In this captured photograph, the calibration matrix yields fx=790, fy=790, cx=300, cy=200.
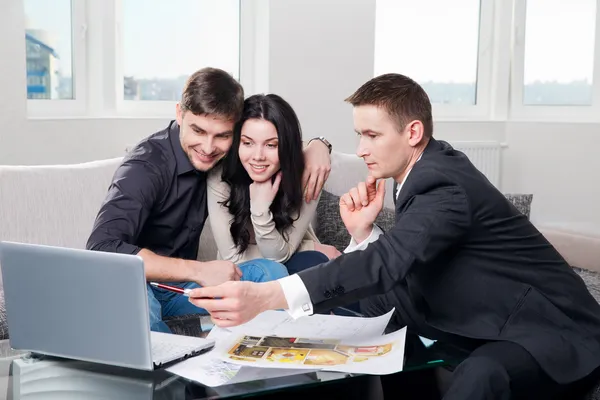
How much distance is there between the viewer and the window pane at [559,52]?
4.75m

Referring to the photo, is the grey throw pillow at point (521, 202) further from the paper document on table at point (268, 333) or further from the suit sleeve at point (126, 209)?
the suit sleeve at point (126, 209)

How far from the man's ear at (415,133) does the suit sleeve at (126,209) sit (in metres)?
0.74

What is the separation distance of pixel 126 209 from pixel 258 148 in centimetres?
46

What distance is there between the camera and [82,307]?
1488 millimetres

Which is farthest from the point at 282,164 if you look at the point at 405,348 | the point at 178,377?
the point at 178,377

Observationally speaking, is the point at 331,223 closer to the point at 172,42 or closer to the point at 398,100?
the point at 398,100

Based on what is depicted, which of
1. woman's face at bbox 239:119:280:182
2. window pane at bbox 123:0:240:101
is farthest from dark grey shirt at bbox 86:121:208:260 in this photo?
window pane at bbox 123:0:240:101

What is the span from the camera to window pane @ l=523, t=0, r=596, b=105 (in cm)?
475

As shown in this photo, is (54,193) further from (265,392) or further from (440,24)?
(440,24)

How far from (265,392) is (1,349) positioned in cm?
69

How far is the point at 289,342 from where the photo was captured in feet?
5.46

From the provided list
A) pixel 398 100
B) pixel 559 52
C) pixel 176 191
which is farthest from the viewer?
pixel 559 52

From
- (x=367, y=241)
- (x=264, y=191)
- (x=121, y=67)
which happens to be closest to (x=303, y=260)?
(x=264, y=191)

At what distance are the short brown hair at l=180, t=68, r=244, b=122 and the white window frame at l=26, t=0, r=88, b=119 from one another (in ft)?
5.37
